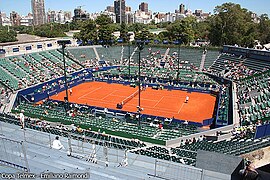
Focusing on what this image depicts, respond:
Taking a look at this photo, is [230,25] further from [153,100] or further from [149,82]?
[153,100]

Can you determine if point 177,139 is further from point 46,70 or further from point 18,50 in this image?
point 18,50

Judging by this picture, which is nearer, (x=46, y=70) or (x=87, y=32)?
(x=46, y=70)

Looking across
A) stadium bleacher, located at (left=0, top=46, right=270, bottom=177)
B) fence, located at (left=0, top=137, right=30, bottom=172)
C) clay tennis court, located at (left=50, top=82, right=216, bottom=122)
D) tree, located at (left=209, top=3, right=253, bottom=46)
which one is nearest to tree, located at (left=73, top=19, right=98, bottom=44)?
stadium bleacher, located at (left=0, top=46, right=270, bottom=177)

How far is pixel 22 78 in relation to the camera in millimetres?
39406

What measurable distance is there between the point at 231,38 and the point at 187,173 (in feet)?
185

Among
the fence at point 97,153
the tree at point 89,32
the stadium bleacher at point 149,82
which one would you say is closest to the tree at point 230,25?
the stadium bleacher at point 149,82

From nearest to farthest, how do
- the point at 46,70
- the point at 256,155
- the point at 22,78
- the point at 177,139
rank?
the point at 256,155 → the point at 177,139 → the point at 22,78 → the point at 46,70

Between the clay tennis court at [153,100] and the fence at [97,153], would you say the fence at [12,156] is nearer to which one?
the fence at [97,153]

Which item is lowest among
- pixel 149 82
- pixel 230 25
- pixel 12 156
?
pixel 149 82

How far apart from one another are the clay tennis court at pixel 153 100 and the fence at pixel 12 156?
68.4 feet

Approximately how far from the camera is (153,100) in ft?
117

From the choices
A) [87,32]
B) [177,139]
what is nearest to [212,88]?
[177,139]

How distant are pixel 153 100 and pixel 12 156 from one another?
1050 inches

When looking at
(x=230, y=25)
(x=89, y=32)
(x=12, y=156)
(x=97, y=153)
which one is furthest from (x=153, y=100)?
(x=89, y=32)
